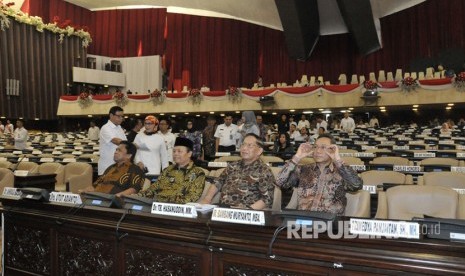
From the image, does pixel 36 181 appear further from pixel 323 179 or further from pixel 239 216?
pixel 239 216

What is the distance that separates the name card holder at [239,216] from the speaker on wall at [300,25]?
14699mm

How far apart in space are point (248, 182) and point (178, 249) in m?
1.10

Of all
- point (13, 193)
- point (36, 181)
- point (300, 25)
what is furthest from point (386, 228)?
point (300, 25)

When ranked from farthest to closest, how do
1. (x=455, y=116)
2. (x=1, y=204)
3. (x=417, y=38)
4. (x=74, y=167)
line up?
1. (x=417, y=38)
2. (x=455, y=116)
3. (x=74, y=167)
4. (x=1, y=204)

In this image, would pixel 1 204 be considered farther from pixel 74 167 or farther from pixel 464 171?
pixel 464 171

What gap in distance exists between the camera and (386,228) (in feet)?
5.64

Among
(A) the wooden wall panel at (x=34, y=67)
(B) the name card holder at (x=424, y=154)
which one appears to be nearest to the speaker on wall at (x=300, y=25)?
(A) the wooden wall panel at (x=34, y=67)

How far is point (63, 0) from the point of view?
2273 cm

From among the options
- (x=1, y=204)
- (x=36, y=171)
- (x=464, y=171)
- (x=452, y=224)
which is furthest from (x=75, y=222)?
(x=36, y=171)

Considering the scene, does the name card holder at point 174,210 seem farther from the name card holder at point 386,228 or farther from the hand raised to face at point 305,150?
the hand raised to face at point 305,150

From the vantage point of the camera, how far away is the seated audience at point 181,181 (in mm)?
3383

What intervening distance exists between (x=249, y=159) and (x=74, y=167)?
3467 mm

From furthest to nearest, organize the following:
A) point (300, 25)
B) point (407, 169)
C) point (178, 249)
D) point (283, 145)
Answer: point (300, 25) < point (283, 145) < point (407, 169) < point (178, 249)

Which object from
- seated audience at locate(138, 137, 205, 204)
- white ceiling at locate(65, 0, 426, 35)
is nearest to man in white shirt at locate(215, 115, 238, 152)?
seated audience at locate(138, 137, 205, 204)
